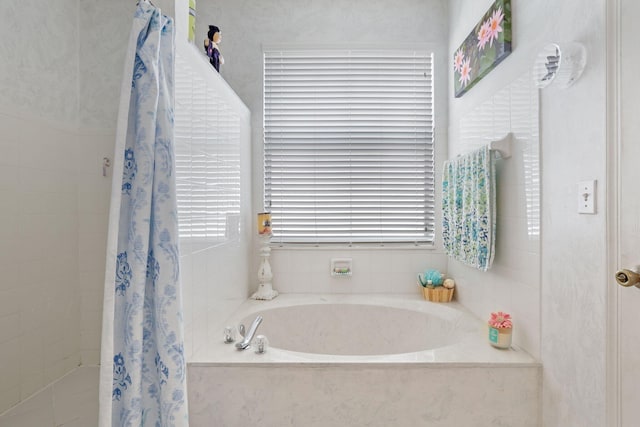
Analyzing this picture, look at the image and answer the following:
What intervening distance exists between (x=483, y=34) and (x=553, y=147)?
0.80 metres

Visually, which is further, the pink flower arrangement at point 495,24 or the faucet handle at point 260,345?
the pink flower arrangement at point 495,24

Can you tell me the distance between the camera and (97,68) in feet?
3.98

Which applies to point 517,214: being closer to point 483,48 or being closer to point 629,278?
point 629,278

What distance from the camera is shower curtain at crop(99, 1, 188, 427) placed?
0.93 meters

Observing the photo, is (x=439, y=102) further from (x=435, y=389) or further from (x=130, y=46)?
(x=130, y=46)

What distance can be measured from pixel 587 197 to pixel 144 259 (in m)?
1.33

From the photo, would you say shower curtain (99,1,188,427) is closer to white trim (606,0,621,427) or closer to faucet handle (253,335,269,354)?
faucet handle (253,335,269,354)

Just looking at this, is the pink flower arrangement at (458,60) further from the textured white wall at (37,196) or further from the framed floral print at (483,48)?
the textured white wall at (37,196)

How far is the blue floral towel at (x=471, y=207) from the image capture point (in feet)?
5.10

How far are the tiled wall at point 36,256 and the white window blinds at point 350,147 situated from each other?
1.25 m

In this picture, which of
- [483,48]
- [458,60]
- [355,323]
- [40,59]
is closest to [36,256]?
[40,59]

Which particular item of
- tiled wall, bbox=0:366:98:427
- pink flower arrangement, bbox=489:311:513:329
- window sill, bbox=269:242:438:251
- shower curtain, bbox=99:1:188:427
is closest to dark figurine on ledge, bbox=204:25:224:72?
shower curtain, bbox=99:1:188:427

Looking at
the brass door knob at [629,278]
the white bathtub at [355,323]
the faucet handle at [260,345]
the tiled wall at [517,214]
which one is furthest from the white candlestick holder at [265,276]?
the brass door knob at [629,278]

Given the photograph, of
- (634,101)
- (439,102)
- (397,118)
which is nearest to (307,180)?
(397,118)
